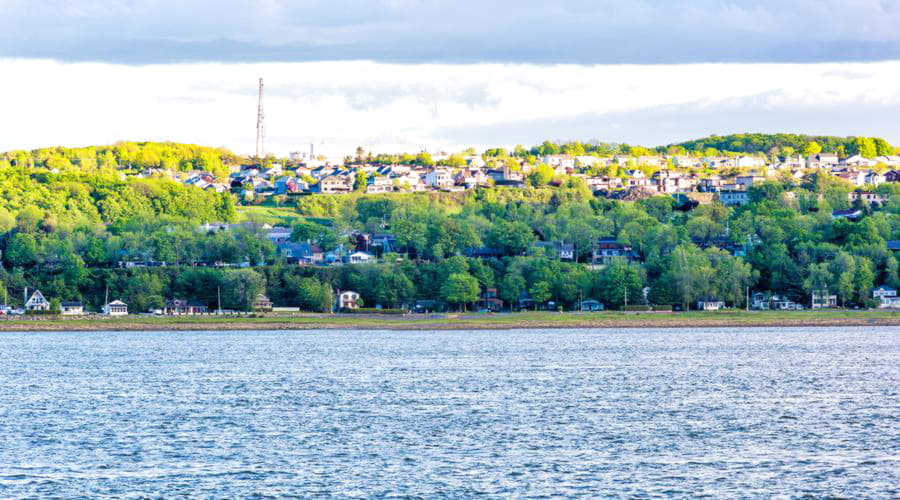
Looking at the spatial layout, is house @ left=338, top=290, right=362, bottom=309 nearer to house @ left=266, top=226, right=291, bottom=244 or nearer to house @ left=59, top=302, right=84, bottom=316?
house @ left=59, top=302, right=84, bottom=316

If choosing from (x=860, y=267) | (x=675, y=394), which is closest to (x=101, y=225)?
(x=860, y=267)

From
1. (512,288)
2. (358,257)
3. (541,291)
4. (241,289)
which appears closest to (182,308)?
(241,289)

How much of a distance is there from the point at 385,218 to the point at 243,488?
13480 centimetres

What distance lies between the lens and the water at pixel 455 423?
31.2 m

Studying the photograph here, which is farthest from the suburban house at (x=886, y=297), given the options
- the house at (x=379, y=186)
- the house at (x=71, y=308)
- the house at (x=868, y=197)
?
the house at (x=379, y=186)

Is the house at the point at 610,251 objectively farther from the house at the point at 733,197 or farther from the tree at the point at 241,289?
the house at the point at 733,197

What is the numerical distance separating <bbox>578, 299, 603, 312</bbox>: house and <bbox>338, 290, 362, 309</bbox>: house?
63.3ft

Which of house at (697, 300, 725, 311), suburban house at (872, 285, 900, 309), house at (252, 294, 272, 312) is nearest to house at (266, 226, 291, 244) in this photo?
house at (252, 294, 272, 312)

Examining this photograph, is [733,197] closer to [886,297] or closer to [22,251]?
[886,297]

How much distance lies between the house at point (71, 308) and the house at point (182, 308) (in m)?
7.04

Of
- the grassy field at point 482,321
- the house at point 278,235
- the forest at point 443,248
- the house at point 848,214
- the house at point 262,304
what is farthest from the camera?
the house at point 278,235

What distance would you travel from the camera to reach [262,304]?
11288 cm

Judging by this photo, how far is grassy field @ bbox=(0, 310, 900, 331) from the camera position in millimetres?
99062

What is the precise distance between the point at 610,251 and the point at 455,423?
311 feet
